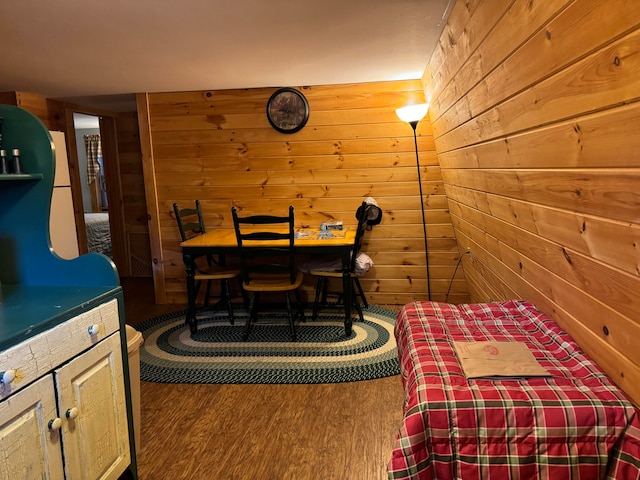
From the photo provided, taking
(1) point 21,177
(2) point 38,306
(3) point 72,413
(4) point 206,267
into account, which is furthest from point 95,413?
(4) point 206,267

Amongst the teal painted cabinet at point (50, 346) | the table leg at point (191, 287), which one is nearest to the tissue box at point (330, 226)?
the table leg at point (191, 287)

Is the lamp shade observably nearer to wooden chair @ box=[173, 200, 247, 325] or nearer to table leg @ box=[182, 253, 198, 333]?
wooden chair @ box=[173, 200, 247, 325]

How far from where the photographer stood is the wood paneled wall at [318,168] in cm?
378

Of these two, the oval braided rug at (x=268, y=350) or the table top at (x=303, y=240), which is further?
the table top at (x=303, y=240)

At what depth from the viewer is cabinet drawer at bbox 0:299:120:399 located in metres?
1.17

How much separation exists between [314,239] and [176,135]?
5.64 ft

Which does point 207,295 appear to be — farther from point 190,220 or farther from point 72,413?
point 72,413

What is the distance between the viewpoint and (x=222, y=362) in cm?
291

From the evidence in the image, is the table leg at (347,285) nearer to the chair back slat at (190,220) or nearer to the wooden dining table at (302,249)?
the wooden dining table at (302,249)

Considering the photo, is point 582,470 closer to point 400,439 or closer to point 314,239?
point 400,439

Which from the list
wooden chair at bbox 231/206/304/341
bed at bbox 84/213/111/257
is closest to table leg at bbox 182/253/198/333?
wooden chair at bbox 231/206/304/341

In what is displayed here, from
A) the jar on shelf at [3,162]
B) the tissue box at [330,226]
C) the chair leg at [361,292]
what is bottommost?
the chair leg at [361,292]

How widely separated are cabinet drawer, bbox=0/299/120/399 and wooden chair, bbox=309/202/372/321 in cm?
198

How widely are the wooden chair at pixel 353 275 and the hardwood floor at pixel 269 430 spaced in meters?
1.02
